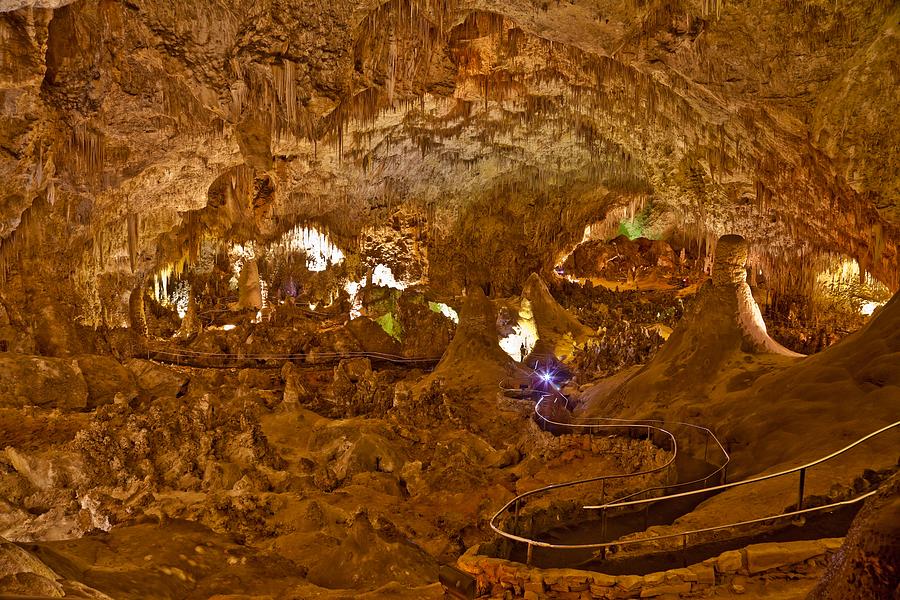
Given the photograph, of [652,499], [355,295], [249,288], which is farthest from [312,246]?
[652,499]

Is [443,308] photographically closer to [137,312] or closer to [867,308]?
[137,312]

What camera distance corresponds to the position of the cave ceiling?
1206cm

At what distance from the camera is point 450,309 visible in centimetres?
2238

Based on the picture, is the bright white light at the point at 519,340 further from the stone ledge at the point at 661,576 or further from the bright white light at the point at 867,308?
the stone ledge at the point at 661,576

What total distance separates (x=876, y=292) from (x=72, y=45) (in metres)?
18.5

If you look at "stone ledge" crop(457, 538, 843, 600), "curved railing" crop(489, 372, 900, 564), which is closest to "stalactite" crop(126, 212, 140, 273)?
"curved railing" crop(489, 372, 900, 564)

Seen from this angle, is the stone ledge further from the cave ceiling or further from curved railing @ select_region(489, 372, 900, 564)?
the cave ceiling

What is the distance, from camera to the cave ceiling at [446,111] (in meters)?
12.1

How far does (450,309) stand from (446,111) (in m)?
6.67

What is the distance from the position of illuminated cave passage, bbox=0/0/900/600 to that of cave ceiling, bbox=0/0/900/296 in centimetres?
9

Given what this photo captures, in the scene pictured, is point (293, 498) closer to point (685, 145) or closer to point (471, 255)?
point (685, 145)

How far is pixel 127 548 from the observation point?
773 cm

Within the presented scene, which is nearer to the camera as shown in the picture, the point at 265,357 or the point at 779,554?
the point at 779,554

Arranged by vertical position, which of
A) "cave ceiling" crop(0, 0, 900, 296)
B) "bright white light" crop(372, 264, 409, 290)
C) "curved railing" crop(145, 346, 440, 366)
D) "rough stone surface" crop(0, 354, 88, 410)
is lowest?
"curved railing" crop(145, 346, 440, 366)
